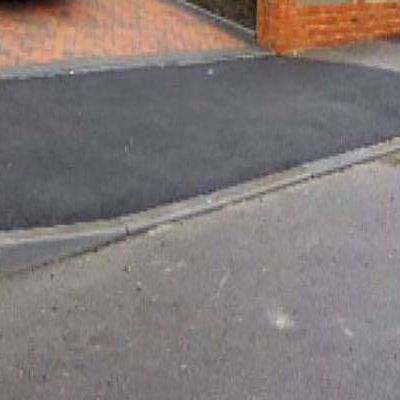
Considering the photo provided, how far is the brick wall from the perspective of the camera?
8844 mm

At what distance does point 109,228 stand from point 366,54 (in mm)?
5526

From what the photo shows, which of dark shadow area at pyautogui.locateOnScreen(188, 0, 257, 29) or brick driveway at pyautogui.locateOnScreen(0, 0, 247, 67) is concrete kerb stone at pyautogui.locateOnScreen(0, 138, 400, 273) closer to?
brick driveway at pyautogui.locateOnScreen(0, 0, 247, 67)

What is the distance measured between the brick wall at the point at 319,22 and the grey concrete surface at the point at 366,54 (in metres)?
0.13

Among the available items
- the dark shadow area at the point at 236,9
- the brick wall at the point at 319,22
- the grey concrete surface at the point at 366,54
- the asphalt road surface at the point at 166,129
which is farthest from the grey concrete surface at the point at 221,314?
the dark shadow area at the point at 236,9

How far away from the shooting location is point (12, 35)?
26.2 ft

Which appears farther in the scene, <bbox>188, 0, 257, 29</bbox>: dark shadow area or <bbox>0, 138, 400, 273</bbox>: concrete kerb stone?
<bbox>188, 0, 257, 29</bbox>: dark shadow area

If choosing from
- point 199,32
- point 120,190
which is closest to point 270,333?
point 120,190

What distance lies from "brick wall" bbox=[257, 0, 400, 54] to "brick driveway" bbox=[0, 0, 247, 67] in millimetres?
391

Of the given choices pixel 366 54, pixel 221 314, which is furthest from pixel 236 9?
pixel 221 314

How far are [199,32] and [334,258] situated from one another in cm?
505

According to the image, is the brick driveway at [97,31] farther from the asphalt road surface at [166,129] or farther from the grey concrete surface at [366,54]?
the grey concrete surface at [366,54]

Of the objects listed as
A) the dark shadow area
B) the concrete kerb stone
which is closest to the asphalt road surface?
the concrete kerb stone

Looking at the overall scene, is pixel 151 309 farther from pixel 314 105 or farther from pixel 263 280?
pixel 314 105

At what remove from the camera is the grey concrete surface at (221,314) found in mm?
3406
